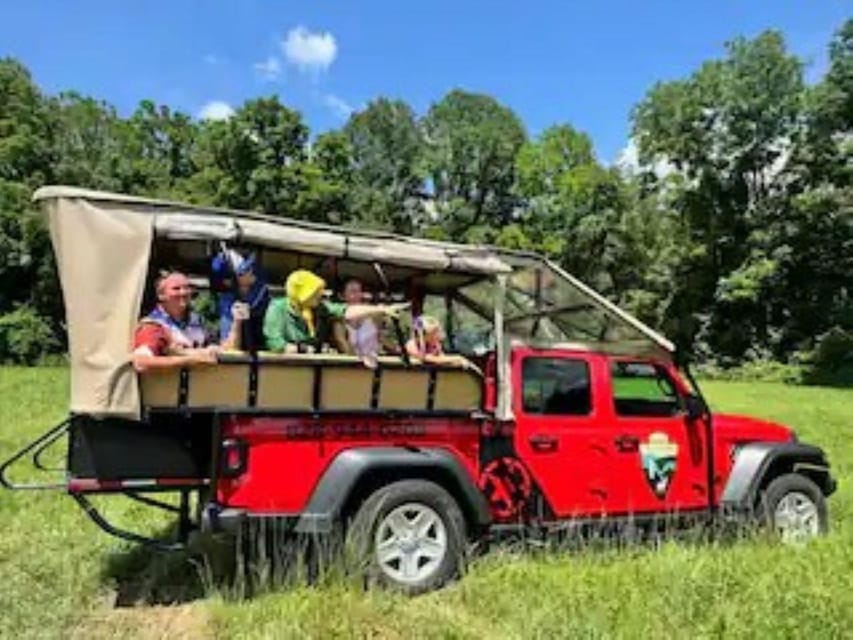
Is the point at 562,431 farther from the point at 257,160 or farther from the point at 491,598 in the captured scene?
the point at 257,160

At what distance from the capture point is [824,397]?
27953 millimetres

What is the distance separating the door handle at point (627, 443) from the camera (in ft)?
27.1

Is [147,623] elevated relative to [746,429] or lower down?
lower down

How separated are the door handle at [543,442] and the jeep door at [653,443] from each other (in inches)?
20.5

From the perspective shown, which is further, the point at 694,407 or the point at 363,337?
the point at 694,407

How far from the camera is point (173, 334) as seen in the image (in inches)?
274

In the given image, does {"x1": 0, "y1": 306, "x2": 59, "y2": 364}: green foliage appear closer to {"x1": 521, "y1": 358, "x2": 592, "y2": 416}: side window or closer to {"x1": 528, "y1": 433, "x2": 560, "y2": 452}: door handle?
{"x1": 521, "y1": 358, "x2": 592, "y2": 416}: side window

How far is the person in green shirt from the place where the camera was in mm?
7332

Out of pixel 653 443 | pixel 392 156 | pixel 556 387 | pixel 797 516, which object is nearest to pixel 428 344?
pixel 556 387

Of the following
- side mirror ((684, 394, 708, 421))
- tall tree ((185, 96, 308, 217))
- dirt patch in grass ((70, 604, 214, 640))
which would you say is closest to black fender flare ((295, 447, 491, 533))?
dirt patch in grass ((70, 604, 214, 640))

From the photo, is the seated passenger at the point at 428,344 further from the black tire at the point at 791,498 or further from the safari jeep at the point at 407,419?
the black tire at the point at 791,498

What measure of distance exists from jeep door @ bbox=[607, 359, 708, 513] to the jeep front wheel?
0.61 m

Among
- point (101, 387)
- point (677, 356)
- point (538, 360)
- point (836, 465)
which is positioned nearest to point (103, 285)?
point (101, 387)

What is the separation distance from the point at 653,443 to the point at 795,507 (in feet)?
5.26
